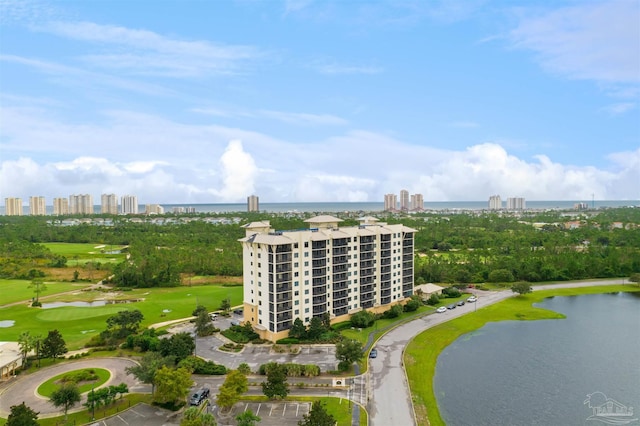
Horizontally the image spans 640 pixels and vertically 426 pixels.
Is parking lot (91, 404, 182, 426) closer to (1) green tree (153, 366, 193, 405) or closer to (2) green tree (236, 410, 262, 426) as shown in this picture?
(1) green tree (153, 366, 193, 405)

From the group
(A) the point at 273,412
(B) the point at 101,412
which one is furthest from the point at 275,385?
(B) the point at 101,412

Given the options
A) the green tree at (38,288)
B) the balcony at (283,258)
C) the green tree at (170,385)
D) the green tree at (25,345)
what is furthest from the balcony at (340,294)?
the green tree at (38,288)

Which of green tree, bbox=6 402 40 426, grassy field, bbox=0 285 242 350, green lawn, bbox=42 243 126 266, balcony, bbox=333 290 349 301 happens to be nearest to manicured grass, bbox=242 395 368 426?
green tree, bbox=6 402 40 426

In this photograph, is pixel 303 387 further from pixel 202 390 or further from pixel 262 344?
pixel 262 344

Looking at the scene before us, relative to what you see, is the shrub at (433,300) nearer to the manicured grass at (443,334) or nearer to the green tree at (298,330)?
the manicured grass at (443,334)

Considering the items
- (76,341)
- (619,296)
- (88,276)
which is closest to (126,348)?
→ (76,341)
